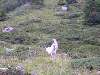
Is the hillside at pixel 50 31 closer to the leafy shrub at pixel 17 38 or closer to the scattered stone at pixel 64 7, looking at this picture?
the leafy shrub at pixel 17 38

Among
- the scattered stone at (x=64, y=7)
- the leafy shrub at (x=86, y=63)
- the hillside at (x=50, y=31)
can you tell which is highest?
the leafy shrub at (x=86, y=63)

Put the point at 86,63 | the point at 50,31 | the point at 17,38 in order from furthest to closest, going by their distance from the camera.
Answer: the point at 50,31 < the point at 17,38 < the point at 86,63

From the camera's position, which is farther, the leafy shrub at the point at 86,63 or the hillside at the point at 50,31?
the hillside at the point at 50,31

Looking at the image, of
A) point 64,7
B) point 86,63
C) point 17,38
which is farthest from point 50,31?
point 86,63

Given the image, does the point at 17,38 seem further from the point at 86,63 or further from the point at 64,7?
the point at 86,63

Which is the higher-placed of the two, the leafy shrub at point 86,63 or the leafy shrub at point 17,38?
the leafy shrub at point 86,63

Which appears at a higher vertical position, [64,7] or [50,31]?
[50,31]

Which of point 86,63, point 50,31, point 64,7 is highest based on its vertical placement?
point 86,63

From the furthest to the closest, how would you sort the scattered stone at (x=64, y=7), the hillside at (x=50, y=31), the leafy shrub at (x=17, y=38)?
the scattered stone at (x=64, y=7), the leafy shrub at (x=17, y=38), the hillside at (x=50, y=31)

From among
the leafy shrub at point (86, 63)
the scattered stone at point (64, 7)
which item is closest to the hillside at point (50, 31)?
the scattered stone at point (64, 7)

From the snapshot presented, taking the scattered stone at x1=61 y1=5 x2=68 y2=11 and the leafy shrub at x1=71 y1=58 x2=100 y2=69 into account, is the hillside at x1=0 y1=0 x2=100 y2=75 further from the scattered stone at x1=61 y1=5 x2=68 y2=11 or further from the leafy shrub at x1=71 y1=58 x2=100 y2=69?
the leafy shrub at x1=71 y1=58 x2=100 y2=69

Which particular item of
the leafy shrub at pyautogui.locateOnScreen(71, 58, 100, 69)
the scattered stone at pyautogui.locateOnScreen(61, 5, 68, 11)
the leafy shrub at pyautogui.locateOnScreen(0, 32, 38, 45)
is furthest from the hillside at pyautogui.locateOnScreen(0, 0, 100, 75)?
the leafy shrub at pyautogui.locateOnScreen(71, 58, 100, 69)

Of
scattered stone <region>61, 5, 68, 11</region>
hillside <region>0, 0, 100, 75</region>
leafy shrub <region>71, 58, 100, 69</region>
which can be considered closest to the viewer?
leafy shrub <region>71, 58, 100, 69</region>

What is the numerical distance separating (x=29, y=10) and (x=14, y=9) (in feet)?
13.6
